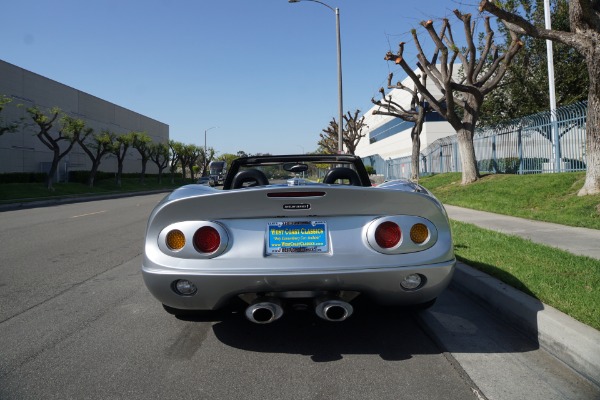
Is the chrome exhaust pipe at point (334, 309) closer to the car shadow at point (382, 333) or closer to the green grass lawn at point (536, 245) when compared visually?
the car shadow at point (382, 333)

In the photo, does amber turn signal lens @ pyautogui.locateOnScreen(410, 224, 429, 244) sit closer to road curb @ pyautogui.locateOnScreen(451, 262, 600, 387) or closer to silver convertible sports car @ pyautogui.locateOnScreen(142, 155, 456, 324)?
silver convertible sports car @ pyautogui.locateOnScreen(142, 155, 456, 324)

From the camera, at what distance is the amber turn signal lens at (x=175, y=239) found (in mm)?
A: 3271

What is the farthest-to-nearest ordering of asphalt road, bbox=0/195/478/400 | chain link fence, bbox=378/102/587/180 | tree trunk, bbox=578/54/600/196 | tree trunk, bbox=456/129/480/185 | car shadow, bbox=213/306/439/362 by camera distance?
tree trunk, bbox=456/129/480/185 < chain link fence, bbox=378/102/587/180 < tree trunk, bbox=578/54/600/196 < car shadow, bbox=213/306/439/362 < asphalt road, bbox=0/195/478/400

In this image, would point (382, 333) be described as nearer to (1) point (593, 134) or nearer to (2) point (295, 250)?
(2) point (295, 250)

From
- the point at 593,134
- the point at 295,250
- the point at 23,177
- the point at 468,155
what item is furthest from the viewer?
the point at 23,177

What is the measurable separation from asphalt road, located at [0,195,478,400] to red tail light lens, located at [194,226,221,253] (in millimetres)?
786

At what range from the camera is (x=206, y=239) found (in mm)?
3240

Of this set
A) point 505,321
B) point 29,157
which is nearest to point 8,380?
point 505,321

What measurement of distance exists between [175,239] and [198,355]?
86 cm

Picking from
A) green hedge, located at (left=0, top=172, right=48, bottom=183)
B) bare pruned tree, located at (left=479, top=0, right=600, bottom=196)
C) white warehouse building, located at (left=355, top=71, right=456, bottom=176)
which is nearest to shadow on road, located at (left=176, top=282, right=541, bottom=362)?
bare pruned tree, located at (left=479, top=0, right=600, bottom=196)

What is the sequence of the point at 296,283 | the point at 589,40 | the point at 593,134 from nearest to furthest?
1. the point at 296,283
2. the point at 589,40
3. the point at 593,134

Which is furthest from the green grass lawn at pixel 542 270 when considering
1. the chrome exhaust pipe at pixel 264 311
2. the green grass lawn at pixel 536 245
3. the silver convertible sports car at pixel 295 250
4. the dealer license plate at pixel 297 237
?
the chrome exhaust pipe at pixel 264 311

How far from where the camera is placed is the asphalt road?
9.44 ft

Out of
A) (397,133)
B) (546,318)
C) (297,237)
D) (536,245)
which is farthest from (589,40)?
(397,133)
